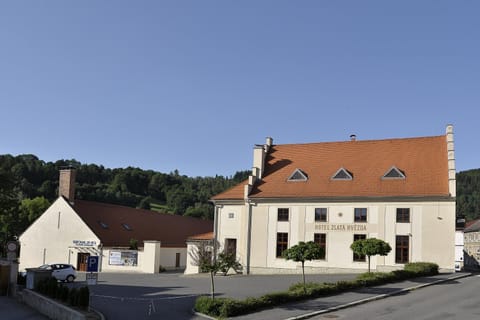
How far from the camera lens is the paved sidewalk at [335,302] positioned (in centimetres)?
2131

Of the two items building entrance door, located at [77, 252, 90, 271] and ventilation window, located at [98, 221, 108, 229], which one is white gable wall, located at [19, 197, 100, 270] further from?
ventilation window, located at [98, 221, 108, 229]

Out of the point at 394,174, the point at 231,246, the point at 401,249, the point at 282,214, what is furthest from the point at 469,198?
the point at 231,246

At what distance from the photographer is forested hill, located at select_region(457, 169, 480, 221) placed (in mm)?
161875

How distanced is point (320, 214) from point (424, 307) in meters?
21.1

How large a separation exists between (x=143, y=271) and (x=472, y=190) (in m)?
166

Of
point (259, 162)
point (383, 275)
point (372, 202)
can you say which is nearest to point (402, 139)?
point (372, 202)

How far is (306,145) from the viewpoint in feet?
165

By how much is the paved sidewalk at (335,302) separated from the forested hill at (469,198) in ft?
421

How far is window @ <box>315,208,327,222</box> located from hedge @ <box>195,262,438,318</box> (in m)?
9.50

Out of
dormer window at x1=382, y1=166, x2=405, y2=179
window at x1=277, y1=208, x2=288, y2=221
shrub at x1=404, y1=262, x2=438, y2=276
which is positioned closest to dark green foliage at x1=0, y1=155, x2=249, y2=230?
window at x1=277, y1=208, x2=288, y2=221

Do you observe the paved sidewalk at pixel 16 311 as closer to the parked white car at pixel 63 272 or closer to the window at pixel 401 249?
the parked white car at pixel 63 272

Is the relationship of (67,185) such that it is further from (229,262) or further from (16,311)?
(16,311)

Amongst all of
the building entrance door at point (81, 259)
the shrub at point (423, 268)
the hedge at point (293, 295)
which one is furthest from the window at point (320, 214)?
the building entrance door at point (81, 259)

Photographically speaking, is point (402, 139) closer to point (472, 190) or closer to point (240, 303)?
point (240, 303)
